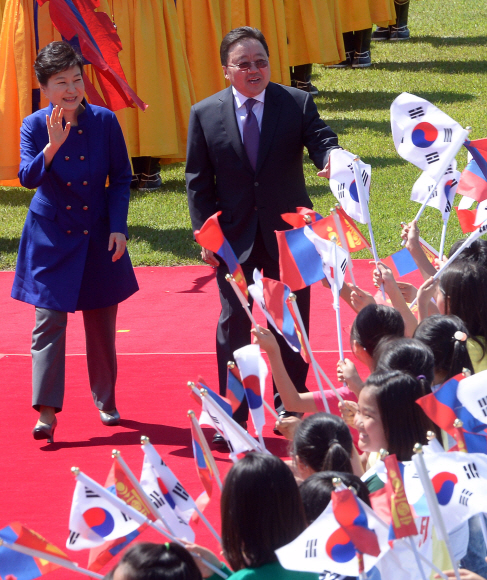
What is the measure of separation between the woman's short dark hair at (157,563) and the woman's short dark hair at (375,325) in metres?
1.65

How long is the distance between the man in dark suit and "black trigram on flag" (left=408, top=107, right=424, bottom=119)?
29.1 inches

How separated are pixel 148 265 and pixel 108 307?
389cm

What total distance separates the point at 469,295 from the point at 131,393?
2.33 metres

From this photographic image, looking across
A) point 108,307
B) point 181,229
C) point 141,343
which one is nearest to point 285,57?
point 181,229

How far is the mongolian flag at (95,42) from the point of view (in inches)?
315

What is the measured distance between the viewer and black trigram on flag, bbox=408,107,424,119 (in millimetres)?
3920

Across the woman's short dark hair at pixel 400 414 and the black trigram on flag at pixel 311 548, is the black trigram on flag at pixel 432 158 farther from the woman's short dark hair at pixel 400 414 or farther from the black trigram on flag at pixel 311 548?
the black trigram on flag at pixel 311 548

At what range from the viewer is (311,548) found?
6.80ft

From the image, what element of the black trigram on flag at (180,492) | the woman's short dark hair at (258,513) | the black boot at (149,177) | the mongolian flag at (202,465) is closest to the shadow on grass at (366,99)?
the black boot at (149,177)

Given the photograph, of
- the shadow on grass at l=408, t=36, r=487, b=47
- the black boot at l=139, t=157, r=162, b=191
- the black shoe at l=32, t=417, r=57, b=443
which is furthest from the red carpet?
the shadow on grass at l=408, t=36, r=487, b=47

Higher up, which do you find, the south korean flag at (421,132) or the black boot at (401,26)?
the south korean flag at (421,132)

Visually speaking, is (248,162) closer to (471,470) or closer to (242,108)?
(242,108)

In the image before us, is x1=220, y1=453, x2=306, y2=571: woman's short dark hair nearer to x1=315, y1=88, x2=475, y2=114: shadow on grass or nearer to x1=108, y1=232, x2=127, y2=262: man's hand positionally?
x1=108, y1=232, x2=127, y2=262: man's hand

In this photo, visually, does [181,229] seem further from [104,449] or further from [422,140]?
[422,140]
